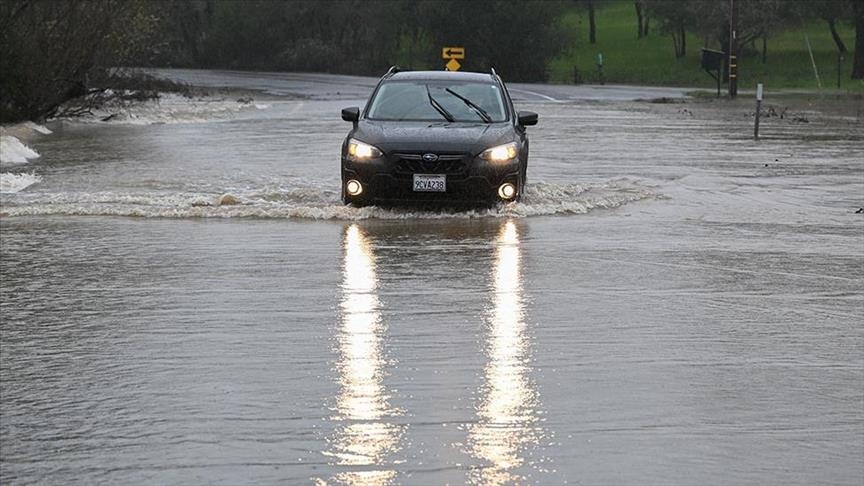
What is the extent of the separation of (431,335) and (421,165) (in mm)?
6964

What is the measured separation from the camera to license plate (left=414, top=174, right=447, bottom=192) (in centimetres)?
1670

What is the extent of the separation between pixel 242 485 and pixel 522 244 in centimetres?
826

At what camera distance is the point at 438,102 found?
60.1ft

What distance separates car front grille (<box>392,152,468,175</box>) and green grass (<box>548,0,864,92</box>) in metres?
55.7

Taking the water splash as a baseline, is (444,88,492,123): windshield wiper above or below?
above

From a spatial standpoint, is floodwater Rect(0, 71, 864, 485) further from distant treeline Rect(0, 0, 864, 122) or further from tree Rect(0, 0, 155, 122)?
distant treeline Rect(0, 0, 864, 122)

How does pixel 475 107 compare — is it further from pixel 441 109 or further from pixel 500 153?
pixel 500 153

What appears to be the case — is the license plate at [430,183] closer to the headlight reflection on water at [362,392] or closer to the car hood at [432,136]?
the car hood at [432,136]

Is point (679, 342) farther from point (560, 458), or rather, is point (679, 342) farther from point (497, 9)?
point (497, 9)

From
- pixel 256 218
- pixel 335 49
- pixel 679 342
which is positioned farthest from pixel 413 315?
pixel 335 49

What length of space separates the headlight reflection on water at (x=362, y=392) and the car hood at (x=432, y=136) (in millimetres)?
4378

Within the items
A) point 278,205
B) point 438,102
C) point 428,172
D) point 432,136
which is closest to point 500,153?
point 432,136

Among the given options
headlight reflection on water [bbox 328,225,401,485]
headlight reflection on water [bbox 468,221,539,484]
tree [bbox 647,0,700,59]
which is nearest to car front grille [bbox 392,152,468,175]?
headlight reflection on water [bbox 328,225,401,485]

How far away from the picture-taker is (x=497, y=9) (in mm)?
85562
